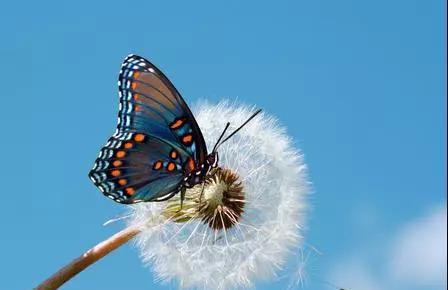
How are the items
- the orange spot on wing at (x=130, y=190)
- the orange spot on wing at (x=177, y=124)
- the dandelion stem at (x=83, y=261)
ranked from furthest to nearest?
the orange spot on wing at (x=177, y=124)
the orange spot on wing at (x=130, y=190)
the dandelion stem at (x=83, y=261)

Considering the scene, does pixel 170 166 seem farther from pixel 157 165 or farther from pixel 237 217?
pixel 237 217

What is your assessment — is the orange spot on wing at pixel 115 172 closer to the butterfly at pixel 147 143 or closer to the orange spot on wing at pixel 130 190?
the butterfly at pixel 147 143

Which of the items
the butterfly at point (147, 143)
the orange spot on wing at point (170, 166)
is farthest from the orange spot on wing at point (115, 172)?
the orange spot on wing at point (170, 166)

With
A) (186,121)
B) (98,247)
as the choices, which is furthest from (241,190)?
(98,247)

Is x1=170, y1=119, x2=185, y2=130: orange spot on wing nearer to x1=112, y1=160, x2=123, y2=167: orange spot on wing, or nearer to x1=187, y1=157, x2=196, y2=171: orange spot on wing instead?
x1=187, y1=157, x2=196, y2=171: orange spot on wing

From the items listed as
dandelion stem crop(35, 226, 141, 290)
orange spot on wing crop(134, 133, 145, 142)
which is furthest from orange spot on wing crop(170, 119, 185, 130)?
dandelion stem crop(35, 226, 141, 290)

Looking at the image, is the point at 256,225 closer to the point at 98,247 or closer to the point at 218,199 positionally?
the point at 218,199
